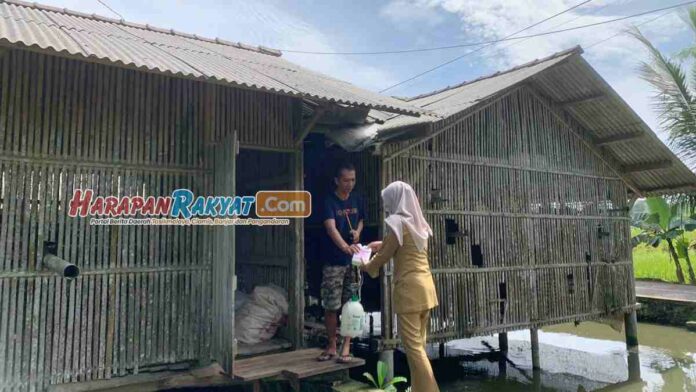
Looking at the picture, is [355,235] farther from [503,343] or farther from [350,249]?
[503,343]

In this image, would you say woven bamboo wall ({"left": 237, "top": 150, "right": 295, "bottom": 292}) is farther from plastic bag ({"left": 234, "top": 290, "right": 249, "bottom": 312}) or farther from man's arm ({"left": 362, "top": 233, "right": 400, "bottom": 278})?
man's arm ({"left": 362, "top": 233, "right": 400, "bottom": 278})

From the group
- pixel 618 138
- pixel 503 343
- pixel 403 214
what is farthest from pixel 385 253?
pixel 503 343

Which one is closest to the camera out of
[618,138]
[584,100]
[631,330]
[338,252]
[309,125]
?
[338,252]

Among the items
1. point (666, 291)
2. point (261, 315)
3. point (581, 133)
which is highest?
point (581, 133)

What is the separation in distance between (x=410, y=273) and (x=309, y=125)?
2.18 meters

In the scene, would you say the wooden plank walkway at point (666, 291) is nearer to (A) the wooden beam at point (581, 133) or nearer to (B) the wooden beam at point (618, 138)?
(A) the wooden beam at point (581, 133)

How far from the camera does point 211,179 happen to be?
5176 mm

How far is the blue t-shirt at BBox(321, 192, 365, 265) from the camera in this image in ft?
16.9

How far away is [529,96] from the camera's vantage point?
28.6 feet

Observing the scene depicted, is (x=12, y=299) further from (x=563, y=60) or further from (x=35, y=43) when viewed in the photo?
(x=563, y=60)

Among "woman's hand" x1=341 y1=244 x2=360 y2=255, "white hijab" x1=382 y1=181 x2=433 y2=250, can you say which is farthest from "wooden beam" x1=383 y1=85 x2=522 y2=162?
"white hijab" x1=382 y1=181 x2=433 y2=250

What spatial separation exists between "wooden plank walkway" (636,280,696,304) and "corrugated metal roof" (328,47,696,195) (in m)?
5.49

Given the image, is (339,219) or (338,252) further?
(339,219)

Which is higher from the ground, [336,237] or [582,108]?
[582,108]
